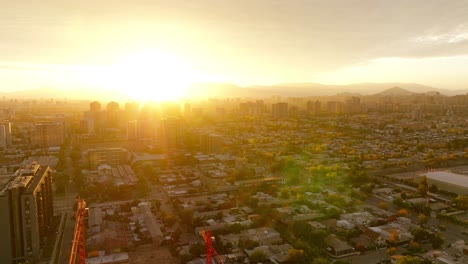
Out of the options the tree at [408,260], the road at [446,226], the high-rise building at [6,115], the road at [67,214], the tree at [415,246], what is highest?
the high-rise building at [6,115]

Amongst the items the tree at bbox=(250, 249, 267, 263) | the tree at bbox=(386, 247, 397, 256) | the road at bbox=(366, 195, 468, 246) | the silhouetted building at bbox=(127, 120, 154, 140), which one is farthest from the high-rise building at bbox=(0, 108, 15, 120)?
the tree at bbox=(386, 247, 397, 256)

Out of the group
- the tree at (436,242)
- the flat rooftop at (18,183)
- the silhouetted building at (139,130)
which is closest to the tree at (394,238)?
the tree at (436,242)

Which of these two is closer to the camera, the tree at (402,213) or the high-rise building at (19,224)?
the high-rise building at (19,224)

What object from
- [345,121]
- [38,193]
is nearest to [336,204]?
[38,193]

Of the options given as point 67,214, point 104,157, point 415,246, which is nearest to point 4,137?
point 104,157

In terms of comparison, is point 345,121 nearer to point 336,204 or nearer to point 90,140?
point 90,140

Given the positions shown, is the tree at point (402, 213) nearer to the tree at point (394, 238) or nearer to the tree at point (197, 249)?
the tree at point (394, 238)

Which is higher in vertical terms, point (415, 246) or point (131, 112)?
point (131, 112)

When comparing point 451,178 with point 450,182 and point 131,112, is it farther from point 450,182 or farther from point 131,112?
point 131,112

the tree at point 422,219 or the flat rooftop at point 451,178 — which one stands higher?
the flat rooftop at point 451,178

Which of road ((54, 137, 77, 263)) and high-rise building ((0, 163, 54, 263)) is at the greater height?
high-rise building ((0, 163, 54, 263))

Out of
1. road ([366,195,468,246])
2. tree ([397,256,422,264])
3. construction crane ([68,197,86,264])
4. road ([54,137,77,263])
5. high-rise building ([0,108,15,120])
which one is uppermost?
high-rise building ([0,108,15,120])

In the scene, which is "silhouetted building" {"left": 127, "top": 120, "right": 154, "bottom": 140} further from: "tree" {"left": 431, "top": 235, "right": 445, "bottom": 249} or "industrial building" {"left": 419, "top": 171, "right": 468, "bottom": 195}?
"tree" {"left": 431, "top": 235, "right": 445, "bottom": 249}
